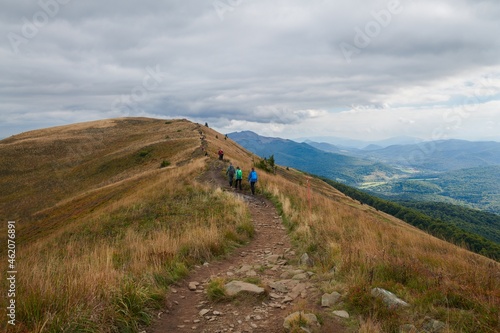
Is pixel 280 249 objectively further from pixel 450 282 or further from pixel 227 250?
pixel 450 282

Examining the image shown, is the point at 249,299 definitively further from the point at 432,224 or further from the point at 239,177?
the point at 432,224

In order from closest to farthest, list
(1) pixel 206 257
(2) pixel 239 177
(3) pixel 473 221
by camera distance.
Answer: (1) pixel 206 257 → (2) pixel 239 177 → (3) pixel 473 221

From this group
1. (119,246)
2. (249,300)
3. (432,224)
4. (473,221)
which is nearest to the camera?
(249,300)

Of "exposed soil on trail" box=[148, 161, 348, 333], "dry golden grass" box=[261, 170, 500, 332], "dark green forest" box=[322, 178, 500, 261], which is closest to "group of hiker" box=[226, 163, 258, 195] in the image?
"exposed soil on trail" box=[148, 161, 348, 333]

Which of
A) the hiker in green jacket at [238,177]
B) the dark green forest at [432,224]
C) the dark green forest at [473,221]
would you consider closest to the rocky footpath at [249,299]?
the hiker in green jacket at [238,177]

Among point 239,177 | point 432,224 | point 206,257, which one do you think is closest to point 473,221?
point 432,224

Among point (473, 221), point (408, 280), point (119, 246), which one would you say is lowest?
point (473, 221)

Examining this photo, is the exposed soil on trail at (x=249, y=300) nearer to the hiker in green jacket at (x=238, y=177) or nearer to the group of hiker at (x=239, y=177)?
the group of hiker at (x=239, y=177)

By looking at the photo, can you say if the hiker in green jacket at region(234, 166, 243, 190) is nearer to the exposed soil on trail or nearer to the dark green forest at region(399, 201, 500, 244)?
the exposed soil on trail

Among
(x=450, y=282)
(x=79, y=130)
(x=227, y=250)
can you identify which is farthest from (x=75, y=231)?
(x=79, y=130)

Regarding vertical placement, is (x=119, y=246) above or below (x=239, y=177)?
below

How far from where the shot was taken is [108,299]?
17.9 ft

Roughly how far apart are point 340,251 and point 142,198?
58.2 ft

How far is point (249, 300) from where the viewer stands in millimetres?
6707
